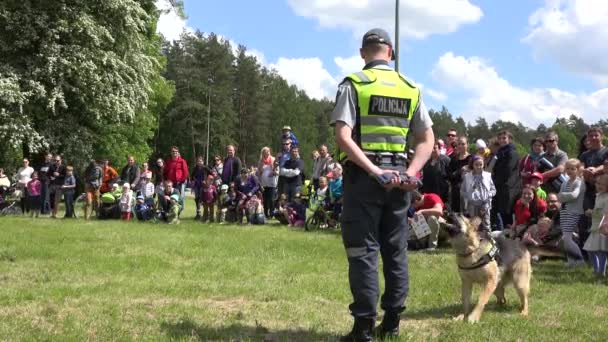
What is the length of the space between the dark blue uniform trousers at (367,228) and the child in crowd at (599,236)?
4.62m

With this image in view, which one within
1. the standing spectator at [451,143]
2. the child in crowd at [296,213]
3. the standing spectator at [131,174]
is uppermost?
the standing spectator at [451,143]

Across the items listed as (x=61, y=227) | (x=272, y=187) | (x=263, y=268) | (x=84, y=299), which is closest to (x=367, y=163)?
(x=84, y=299)

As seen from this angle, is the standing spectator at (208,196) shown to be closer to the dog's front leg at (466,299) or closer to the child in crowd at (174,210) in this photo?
the child in crowd at (174,210)

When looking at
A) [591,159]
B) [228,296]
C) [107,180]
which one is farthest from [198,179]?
[228,296]

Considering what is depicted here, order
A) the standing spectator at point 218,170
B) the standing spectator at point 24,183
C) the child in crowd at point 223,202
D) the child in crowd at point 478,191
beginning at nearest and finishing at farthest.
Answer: the child in crowd at point 478,191 < the child in crowd at point 223,202 < the standing spectator at point 218,170 < the standing spectator at point 24,183

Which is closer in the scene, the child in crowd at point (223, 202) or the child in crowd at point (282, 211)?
the child in crowd at point (282, 211)

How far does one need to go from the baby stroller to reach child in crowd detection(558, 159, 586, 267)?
15.6m

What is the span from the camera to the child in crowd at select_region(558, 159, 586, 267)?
855cm

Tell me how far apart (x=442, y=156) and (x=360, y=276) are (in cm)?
752

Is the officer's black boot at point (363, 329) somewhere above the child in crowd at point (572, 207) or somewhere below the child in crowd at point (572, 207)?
below

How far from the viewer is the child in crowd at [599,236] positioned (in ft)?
25.5

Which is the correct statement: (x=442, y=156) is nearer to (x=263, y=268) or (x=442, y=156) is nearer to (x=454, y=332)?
(x=263, y=268)

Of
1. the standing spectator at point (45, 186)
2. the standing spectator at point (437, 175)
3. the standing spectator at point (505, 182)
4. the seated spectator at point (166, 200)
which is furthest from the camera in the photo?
the standing spectator at point (45, 186)

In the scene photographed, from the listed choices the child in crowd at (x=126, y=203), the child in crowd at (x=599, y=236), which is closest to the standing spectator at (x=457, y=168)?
the child in crowd at (x=599, y=236)
